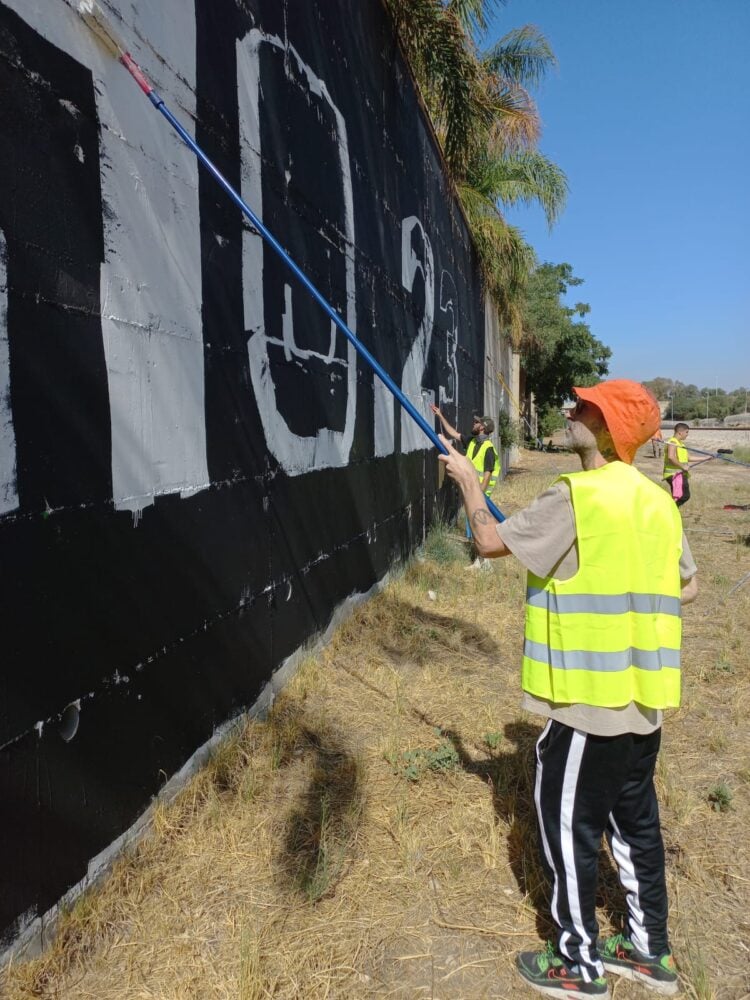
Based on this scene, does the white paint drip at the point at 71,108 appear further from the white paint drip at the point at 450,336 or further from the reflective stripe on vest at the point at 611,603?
the white paint drip at the point at 450,336

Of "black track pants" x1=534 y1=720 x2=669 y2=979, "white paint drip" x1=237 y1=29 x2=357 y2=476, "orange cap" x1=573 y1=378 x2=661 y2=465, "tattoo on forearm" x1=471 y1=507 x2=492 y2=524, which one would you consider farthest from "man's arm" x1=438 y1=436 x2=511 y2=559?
"white paint drip" x1=237 y1=29 x2=357 y2=476

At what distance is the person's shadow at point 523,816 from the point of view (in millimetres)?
2611

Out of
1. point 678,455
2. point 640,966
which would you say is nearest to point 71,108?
point 640,966

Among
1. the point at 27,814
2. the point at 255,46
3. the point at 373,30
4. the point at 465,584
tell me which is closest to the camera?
the point at 27,814

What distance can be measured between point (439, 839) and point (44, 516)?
2001 mm

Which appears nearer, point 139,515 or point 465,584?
point 139,515

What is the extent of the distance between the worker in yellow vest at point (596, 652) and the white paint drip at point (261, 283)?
184 centimetres

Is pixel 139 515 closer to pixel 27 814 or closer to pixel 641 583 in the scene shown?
pixel 27 814

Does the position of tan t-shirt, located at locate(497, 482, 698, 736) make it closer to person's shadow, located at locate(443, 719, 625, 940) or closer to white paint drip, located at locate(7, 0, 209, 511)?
person's shadow, located at locate(443, 719, 625, 940)

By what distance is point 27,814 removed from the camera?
2.06 metres

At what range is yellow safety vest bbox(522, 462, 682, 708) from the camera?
6.81 ft

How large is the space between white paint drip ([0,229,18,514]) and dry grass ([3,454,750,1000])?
4.25 feet

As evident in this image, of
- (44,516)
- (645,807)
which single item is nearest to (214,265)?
(44,516)

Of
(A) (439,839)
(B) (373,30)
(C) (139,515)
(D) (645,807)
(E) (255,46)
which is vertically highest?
(B) (373,30)
